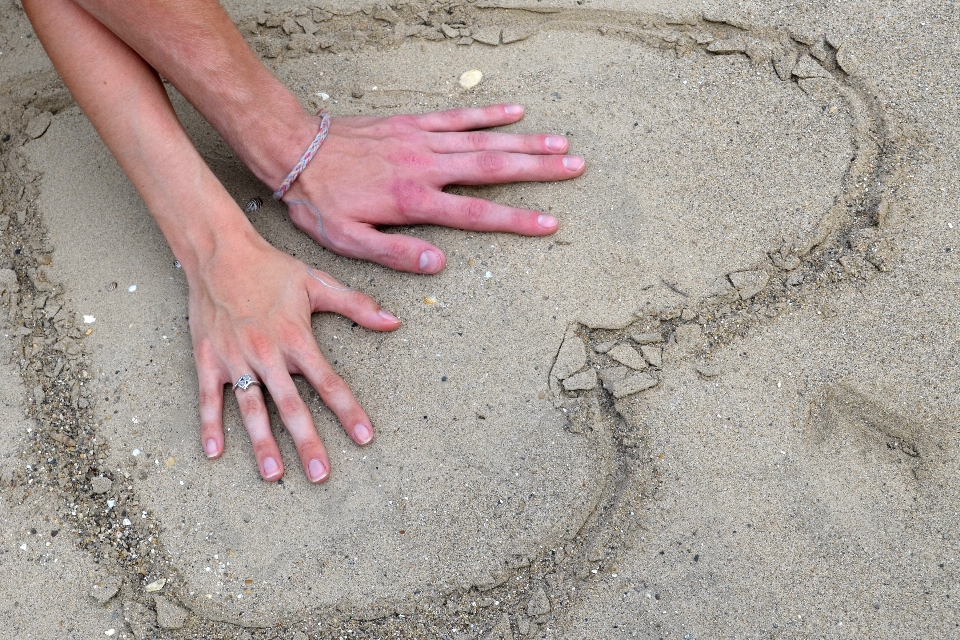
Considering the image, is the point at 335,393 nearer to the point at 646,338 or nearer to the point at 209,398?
the point at 209,398

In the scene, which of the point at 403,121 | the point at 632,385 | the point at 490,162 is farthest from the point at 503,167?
the point at 632,385

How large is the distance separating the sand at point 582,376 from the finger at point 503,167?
0.14ft

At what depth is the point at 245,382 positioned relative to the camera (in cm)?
172

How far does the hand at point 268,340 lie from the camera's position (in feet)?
5.57

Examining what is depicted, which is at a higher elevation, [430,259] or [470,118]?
[470,118]

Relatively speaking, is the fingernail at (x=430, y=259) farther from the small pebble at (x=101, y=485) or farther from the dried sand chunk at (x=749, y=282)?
the small pebble at (x=101, y=485)

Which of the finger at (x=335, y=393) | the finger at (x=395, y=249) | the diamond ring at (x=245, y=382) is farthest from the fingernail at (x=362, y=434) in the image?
the finger at (x=395, y=249)

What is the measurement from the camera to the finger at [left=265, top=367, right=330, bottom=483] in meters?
1.67

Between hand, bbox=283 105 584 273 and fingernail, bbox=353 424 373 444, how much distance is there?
39cm

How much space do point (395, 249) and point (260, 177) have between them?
0.38 m

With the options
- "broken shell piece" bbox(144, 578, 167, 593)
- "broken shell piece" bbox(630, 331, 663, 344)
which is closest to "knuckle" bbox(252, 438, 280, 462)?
"broken shell piece" bbox(144, 578, 167, 593)

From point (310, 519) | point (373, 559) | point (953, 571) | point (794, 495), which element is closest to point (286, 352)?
point (310, 519)

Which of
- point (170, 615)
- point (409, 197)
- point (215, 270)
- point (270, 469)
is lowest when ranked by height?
point (170, 615)

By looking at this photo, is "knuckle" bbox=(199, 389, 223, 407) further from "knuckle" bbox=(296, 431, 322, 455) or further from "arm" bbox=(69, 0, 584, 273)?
"arm" bbox=(69, 0, 584, 273)
